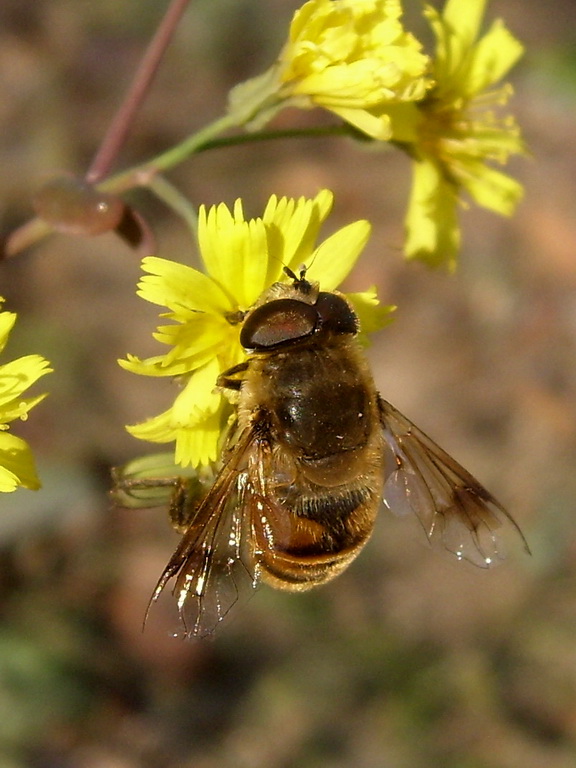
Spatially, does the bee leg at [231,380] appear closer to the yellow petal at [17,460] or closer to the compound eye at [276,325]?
the compound eye at [276,325]

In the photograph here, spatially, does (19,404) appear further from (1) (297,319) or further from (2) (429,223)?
(2) (429,223)

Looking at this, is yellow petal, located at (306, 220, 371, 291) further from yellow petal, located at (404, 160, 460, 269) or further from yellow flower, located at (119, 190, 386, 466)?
yellow petal, located at (404, 160, 460, 269)

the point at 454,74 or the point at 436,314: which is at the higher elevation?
the point at 454,74

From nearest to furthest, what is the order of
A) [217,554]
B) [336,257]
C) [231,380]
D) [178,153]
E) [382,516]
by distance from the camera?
[217,554] < [231,380] < [336,257] < [178,153] < [382,516]

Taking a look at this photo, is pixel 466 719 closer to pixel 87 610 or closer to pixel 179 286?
pixel 87 610

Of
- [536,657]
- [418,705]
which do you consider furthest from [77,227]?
[536,657]

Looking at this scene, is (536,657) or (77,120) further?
(77,120)

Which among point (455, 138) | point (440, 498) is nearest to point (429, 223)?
point (455, 138)
